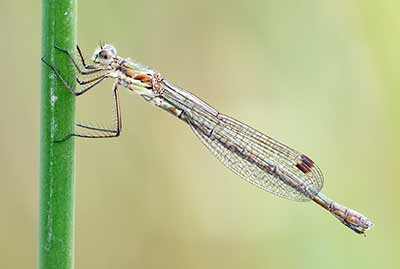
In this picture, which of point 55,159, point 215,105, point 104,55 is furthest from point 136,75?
point 215,105

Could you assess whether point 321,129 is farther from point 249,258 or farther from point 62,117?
point 62,117

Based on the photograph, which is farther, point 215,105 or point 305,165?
point 215,105

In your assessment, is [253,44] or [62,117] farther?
[253,44]

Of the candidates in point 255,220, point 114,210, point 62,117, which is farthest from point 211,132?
point 62,117

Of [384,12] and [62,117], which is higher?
[384,12]

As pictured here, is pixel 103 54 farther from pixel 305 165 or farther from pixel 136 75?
pixel 305 165

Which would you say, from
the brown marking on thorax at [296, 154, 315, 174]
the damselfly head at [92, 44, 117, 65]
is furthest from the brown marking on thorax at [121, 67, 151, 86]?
the brown marking on thorax at [296, 154, 315, 174]
